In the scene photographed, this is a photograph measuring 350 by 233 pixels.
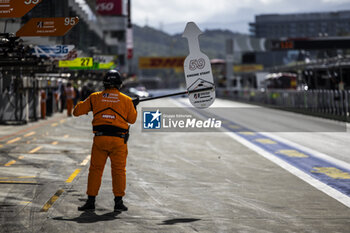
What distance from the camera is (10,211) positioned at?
7742mm

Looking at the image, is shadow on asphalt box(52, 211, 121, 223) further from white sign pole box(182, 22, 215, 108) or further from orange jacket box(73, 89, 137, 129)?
white sign pole box(182, 22, 215, 108)

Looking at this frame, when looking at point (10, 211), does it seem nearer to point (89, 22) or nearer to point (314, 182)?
point (314, 182)

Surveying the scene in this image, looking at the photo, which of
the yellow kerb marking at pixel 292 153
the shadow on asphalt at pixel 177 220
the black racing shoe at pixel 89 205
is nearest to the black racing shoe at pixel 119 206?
the black racing shoe at pixel 89 205

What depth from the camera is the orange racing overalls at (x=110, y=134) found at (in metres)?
7.85

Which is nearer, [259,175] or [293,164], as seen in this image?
[259,175]

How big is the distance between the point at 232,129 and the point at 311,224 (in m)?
16.1

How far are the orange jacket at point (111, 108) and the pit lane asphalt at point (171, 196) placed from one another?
124 centimetres

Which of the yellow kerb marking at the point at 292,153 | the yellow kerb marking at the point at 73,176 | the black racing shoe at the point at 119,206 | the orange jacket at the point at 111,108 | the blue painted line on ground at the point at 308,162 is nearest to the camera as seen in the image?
the black racing shoe at the point at 119,206

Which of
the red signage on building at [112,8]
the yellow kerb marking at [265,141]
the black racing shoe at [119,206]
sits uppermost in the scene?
the red signage on building at [112,8]

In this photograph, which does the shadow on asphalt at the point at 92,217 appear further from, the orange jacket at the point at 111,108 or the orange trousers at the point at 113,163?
the orange jacket at the point at 111,108

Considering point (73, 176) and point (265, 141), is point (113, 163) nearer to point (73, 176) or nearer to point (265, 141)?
point (73, 176)

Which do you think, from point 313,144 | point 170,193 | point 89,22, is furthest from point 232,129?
point 89,22

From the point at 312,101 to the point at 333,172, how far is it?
22.5 metres

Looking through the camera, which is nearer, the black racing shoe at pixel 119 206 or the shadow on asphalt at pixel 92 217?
the shadow on asphalt at pixel 92 217
